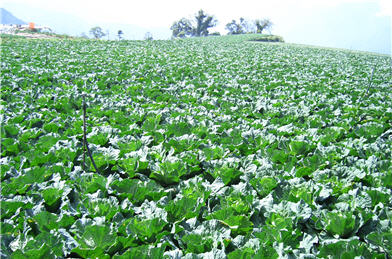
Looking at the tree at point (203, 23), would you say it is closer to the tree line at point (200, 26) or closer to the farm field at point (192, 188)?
the tree line at point (200, 26)

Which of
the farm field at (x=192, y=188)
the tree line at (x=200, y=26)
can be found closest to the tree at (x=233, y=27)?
the tree line at (x=200, y=26)

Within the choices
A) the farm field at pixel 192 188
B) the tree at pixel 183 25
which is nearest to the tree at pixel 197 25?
the tree at pixel 183 25

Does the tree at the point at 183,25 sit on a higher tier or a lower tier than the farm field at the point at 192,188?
higher

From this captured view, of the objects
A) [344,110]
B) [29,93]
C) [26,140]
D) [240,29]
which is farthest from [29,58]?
[240,29]

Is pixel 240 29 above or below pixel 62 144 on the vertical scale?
above

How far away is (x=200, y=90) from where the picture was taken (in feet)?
26.3

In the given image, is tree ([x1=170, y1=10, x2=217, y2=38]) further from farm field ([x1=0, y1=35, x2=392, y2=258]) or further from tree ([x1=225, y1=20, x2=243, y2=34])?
farm field ([x1=0, y1=35, x2=392, y2=258])

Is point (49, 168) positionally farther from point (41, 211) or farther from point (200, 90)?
point (200, 90)

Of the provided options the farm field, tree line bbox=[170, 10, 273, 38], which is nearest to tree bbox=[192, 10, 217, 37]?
tree line bbox=[170, 10, 273, 38]

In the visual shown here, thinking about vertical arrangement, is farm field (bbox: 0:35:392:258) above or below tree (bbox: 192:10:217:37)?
below

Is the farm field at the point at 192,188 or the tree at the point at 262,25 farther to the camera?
the tree at the point at 262,25

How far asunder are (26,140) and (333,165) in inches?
160

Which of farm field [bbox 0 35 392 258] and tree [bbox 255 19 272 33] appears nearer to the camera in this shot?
farm field [bbox 0 35 392 258]

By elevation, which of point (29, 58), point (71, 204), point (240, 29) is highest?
point (240, 29)
